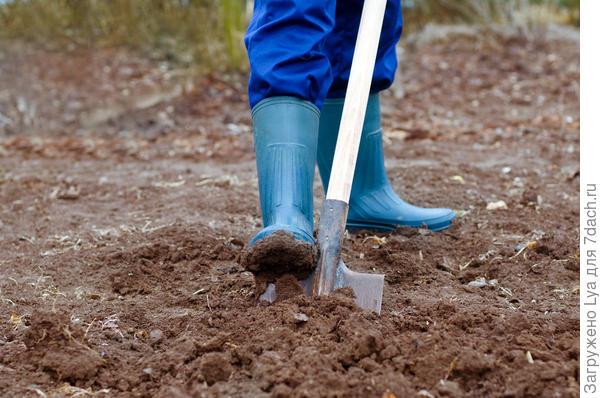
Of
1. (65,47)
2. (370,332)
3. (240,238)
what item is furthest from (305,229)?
(65,47)

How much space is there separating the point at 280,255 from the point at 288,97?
416 mm

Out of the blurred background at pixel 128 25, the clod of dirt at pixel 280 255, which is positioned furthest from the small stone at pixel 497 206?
the blurred background at pixel 128 25

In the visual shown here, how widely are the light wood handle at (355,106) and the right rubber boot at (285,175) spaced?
0.23 ft

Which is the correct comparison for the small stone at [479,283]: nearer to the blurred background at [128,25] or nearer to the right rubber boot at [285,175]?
the right rubber boot at [285,175]

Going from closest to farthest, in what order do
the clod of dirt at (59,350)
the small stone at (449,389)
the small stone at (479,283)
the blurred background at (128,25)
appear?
the small stone at (449,389), the clod of dirt at (59,350), the small stone at (479,283), the blurred background at (128,25)

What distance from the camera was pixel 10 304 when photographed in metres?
1.93

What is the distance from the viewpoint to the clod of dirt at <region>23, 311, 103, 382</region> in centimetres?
150

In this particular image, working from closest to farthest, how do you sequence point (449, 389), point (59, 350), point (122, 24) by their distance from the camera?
point (449, 389) → point (59, 350) → point (122, 24)

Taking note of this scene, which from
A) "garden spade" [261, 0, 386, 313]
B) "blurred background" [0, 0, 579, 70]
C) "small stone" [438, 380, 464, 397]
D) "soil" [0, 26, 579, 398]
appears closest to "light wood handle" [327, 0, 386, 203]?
"garden spade" [261, 0, 386, 313]

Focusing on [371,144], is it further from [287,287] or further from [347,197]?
[287,287]

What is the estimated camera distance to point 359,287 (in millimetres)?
1774

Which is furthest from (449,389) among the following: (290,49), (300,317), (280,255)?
(290,49)

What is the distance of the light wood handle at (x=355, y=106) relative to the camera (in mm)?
1839

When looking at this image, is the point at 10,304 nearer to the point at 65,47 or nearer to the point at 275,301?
the point at 275,301
